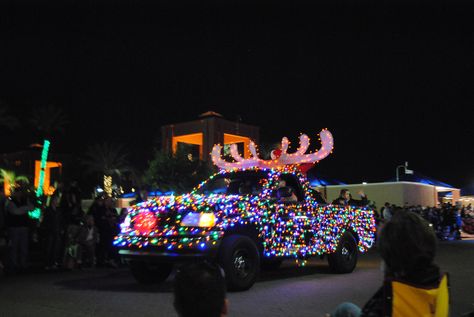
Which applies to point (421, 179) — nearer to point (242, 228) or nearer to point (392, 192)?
point (392, 192)

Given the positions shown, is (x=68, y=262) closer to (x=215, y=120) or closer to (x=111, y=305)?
(x=111, y=305)

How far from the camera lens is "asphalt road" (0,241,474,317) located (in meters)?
6.91

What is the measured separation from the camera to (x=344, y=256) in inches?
431

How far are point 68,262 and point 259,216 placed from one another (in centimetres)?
512

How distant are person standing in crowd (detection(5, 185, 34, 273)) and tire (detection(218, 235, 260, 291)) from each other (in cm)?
511

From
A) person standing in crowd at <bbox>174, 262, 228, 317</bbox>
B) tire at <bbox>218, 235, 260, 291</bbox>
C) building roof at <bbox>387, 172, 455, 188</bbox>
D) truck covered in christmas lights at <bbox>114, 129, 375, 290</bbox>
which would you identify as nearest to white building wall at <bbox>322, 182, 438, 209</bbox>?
building roof at <bbox>387, 172, 455, 188</bbox>

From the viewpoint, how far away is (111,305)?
7242 mm

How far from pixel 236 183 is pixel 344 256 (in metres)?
2.60

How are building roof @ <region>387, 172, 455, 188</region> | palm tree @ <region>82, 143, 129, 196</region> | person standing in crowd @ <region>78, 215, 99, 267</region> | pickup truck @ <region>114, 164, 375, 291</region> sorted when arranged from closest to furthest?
1. pickup truck @ <region>114, 164, 375, 291</region>
2. person standing in crowd @ <region>78, 215, 99, 267</region>
3. building roof @ <region>387, 172, 455, 188</region>
4. palm tree @ <region>82, 143, 129, 196</region>

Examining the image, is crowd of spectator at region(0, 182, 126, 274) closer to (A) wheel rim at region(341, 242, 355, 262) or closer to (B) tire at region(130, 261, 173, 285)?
(B) tire at region(130, 261, 173, 285)

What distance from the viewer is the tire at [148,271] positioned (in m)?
9.21

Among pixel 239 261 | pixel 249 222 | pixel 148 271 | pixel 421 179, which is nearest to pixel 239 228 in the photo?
pixel 249 222

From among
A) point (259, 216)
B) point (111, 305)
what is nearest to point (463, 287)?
point (259, 216)

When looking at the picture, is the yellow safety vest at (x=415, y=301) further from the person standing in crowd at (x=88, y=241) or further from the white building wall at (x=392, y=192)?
the white building wall at (x=392, y=192)
